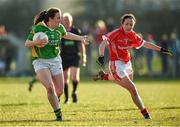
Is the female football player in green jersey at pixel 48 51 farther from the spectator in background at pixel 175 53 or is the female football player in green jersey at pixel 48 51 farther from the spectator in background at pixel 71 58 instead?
the spectator in background at pixel 175 53

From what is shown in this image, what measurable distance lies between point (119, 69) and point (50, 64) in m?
1.31

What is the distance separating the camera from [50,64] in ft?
39.9

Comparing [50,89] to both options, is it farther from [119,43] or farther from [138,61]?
[138,61]

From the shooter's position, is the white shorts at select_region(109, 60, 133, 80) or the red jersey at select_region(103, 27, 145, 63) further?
the red jersey at select_region(103, 27, 145, 63)

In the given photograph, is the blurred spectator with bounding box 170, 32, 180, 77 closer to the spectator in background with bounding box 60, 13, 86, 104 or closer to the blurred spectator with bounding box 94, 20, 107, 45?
the blurred spectator with bounding box 94, 20, 107, 45

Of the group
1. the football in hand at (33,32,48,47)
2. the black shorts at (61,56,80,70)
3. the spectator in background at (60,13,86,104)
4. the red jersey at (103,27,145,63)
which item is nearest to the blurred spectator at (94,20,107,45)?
the spectator in background at (60,13,86,104)

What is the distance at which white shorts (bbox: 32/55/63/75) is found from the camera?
12102 mm

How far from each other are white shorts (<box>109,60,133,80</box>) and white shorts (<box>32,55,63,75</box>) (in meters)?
1.03

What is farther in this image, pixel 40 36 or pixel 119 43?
pixel 119 43

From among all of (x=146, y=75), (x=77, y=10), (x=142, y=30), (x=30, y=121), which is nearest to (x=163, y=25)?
(x=142, y=30)

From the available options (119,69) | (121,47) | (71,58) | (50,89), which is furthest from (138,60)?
(50,89)

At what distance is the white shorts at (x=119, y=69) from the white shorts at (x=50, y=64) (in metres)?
1.03

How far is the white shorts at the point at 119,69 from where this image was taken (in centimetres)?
1239

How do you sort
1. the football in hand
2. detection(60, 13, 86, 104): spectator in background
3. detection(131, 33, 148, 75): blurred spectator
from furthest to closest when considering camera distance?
1. detection(131, 33, 148, 75): blurred spectator
2. detection(60, 13, 86, 104): spectator in background
3. the football in hand
